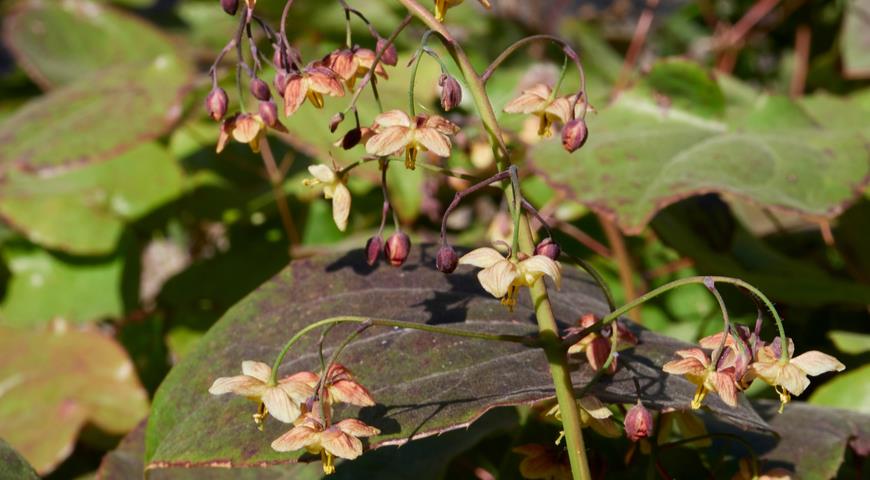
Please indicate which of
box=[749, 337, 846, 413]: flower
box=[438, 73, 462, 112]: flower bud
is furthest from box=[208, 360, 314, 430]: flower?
box=[749, 337, 846, 413]: flower

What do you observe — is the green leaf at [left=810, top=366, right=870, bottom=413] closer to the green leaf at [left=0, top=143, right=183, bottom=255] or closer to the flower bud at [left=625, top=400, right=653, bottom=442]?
the flower bud at [left=625, top=400, right=653, bottom=442]

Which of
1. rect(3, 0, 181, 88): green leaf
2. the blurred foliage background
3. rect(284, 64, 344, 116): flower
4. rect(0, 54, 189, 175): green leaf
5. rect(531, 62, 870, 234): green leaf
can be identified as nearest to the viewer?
rect(284, 64, 344, 116): flower

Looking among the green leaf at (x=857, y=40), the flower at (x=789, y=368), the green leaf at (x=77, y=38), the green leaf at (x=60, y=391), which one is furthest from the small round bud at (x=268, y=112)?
the green leaf at (x=77, y=38)

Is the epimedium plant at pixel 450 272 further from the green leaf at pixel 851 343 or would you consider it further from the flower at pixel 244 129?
the green leaf at pixel 851 343

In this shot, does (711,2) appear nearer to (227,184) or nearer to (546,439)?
(227,184)

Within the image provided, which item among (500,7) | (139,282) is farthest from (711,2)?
(139,282)
